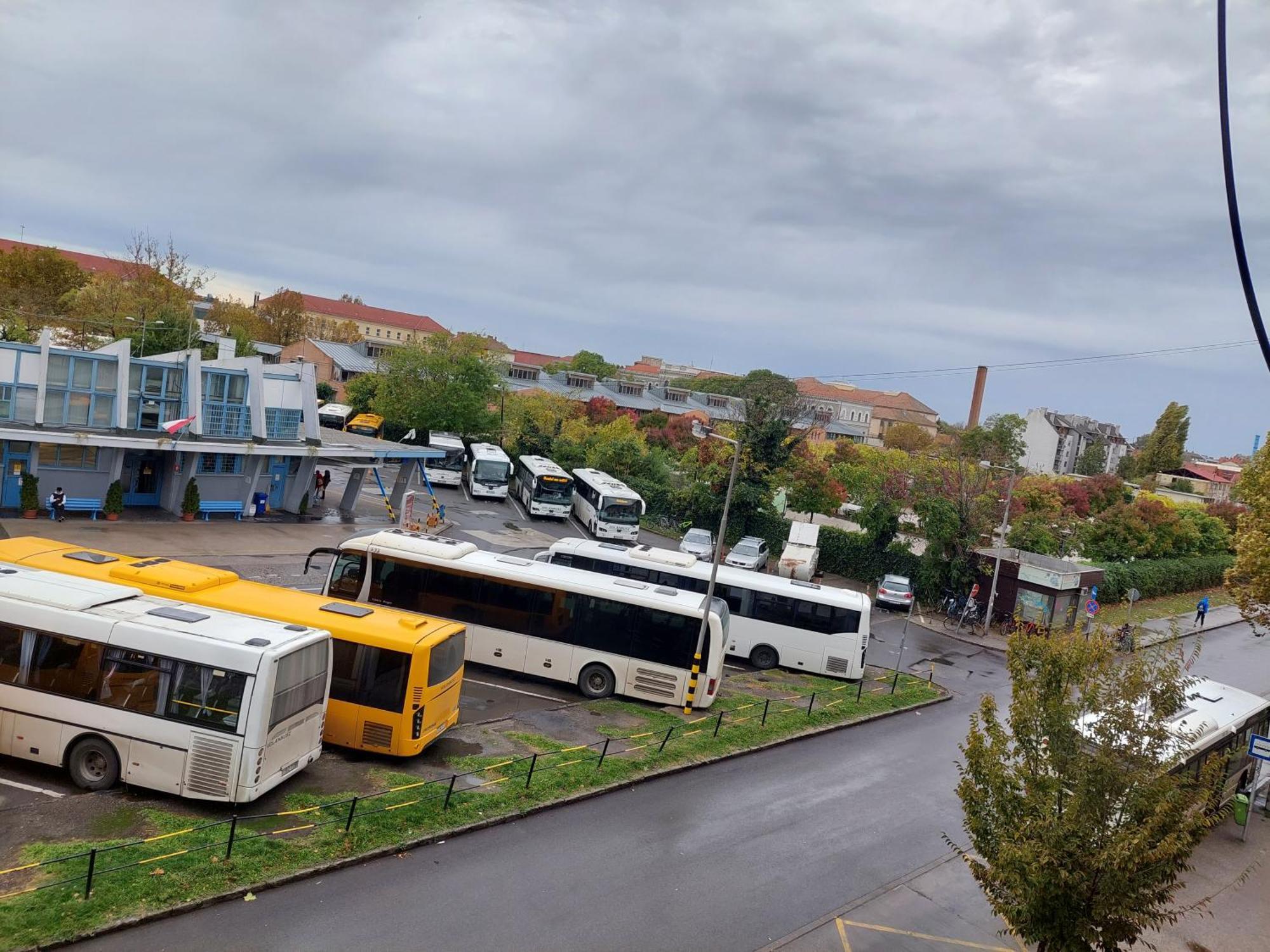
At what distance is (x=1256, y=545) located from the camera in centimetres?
2320

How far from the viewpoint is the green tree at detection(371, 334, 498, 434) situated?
59.0 m

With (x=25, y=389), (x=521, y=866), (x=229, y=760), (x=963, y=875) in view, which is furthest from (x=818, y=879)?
(x=25, y=389)

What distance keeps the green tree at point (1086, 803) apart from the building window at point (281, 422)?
100 feet

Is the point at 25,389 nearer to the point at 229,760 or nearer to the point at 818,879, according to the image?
the point at 229,760

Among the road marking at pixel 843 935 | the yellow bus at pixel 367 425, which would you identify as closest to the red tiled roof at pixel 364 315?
the yellow bus at pixel 367 425

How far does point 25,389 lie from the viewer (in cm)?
2930

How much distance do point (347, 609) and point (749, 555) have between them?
86.5 feet

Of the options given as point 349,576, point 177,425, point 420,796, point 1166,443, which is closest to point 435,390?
point 177,425

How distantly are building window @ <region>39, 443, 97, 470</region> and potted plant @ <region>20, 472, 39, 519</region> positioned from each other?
68 centimetres

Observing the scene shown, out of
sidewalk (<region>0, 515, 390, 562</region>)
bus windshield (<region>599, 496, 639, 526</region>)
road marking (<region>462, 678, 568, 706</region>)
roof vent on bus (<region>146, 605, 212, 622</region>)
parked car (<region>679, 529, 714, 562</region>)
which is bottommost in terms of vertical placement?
road marking (<region>462, 678, 568, 706</region>)

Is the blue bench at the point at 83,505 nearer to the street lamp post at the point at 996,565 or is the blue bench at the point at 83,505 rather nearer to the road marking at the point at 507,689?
the road marking at the point at 507,689

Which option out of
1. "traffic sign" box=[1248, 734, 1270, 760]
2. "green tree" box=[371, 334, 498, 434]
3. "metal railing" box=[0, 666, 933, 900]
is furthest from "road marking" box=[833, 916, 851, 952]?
"green tree" box=[371, 334, 498, 434]

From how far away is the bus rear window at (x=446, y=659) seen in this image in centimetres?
1461

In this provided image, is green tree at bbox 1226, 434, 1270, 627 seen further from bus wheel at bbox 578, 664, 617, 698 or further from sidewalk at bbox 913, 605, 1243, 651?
bus wheel at bbox 578, 664, 617, 698
